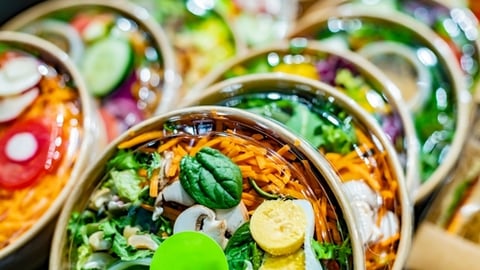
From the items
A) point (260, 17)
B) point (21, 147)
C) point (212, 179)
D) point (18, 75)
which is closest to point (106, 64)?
point (18, 75)

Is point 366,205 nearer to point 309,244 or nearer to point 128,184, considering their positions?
point 309,244

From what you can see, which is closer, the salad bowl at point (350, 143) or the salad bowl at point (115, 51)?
the salad bowl at point (350, 143)

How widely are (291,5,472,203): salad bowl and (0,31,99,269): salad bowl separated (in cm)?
55

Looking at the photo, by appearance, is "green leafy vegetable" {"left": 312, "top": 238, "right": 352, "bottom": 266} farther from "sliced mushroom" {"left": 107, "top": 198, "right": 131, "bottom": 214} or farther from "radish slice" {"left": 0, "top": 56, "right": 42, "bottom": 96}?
"radish slice" {"left": 0, "top": 56, "right": 42, "bottom": 96}

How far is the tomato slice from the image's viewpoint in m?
1.41

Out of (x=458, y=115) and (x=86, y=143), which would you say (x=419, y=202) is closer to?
(x=458, y=115)

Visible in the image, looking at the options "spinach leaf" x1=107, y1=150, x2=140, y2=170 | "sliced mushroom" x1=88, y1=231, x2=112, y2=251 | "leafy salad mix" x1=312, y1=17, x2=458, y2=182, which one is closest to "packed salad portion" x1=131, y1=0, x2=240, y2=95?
"leafy salad mix" x1=312, y1=17, x2=458, y2=182

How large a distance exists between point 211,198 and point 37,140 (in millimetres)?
496

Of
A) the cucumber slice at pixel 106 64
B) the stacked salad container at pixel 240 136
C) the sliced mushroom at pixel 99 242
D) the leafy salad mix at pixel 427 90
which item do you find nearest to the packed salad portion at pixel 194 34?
the stacked salad container at pixel 240 136

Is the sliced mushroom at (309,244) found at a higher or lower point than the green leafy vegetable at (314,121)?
lower

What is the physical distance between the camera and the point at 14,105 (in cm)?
148

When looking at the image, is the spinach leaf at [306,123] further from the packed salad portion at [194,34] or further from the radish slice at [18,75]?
the radish slice at [18,75]

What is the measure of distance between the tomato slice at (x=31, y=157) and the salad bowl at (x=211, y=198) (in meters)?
0.18

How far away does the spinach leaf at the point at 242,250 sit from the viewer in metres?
1.08
